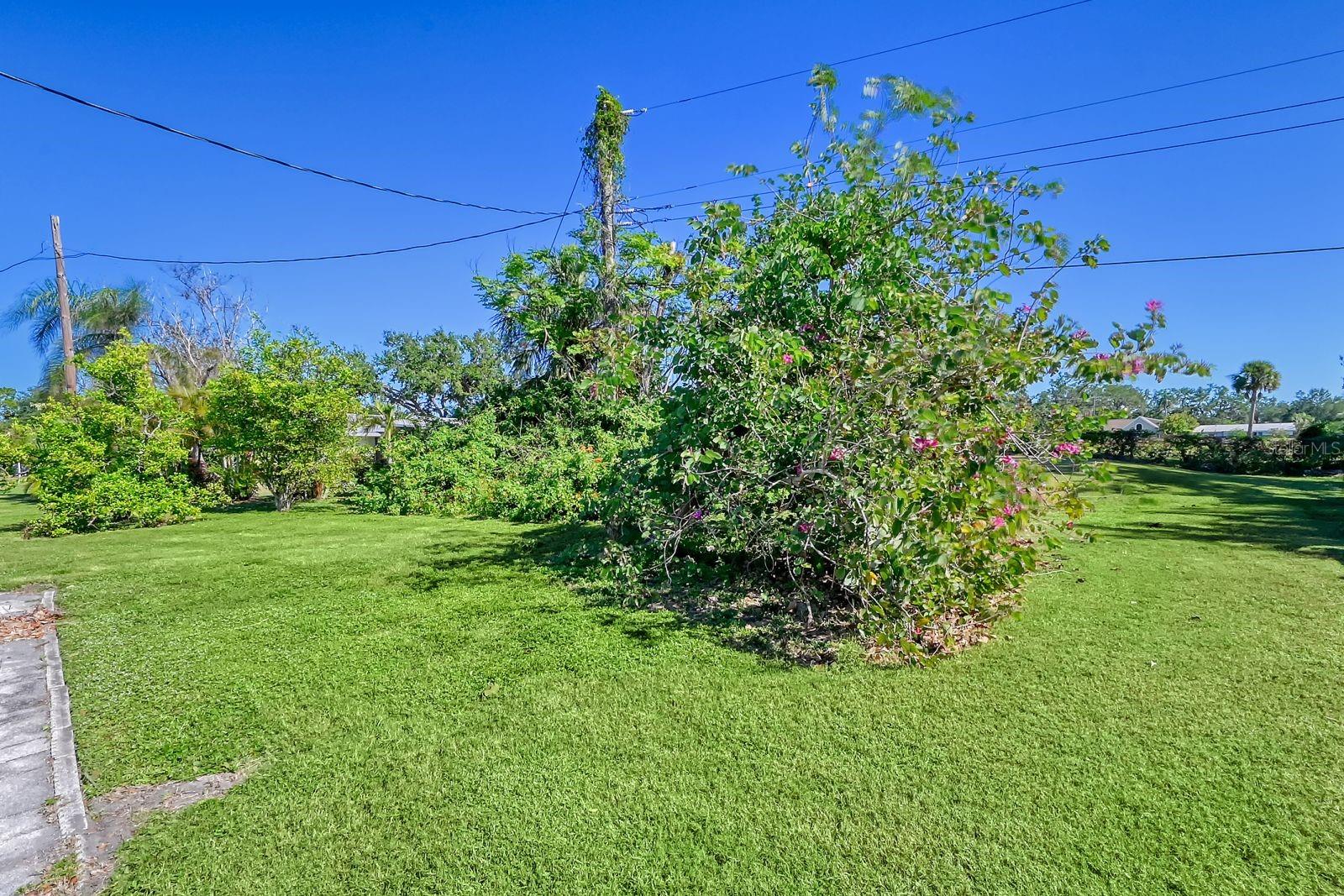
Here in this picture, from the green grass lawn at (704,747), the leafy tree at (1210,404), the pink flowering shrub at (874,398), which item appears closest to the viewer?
the green grass lawn at (704,747)

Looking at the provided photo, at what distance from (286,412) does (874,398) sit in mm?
12628

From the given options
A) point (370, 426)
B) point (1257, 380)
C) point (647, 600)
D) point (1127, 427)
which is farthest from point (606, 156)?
point (1257, 380)

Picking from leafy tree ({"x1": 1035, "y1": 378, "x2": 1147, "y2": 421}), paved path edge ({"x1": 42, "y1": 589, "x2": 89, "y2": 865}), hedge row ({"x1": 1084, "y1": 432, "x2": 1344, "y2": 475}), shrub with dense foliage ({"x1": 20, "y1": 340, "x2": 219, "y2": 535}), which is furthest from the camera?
hedge row ({"x1": 1084, "y1": 432, "x2": 1344, "y2": 475})

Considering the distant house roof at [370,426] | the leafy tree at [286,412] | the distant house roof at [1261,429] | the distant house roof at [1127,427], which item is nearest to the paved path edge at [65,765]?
the distant house roof at [1127,427]

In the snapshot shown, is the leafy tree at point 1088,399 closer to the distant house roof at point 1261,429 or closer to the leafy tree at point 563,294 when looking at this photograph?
the leafy tree at point 563,294

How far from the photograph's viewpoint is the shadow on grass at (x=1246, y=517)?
7766mm

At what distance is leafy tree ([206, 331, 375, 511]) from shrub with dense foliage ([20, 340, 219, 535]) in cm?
165

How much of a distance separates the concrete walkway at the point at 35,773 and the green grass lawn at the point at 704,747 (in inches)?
4.6

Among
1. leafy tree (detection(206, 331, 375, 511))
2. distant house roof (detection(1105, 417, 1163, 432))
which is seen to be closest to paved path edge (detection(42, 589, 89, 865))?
distant house roof (detection(1105, 417, 1163, 432))

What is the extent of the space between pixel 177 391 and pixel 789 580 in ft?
50.9

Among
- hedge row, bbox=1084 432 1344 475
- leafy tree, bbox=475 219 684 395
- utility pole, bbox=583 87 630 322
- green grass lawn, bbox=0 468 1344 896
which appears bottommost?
green grass lawn, bbox=0 468 1344 896

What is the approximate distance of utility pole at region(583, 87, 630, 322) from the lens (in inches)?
566

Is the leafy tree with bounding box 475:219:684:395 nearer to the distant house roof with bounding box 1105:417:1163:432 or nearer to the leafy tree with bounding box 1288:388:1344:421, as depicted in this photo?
the distant house roof with bounding box 1105:417:1163:432

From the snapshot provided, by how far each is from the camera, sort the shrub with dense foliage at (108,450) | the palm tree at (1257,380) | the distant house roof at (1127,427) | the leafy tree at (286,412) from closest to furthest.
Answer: the distant house roof at (1127,427)
the shrub with dense foliage at (108,450)
the leafy tree at (286,412)
the palm tree at (1257,380)
